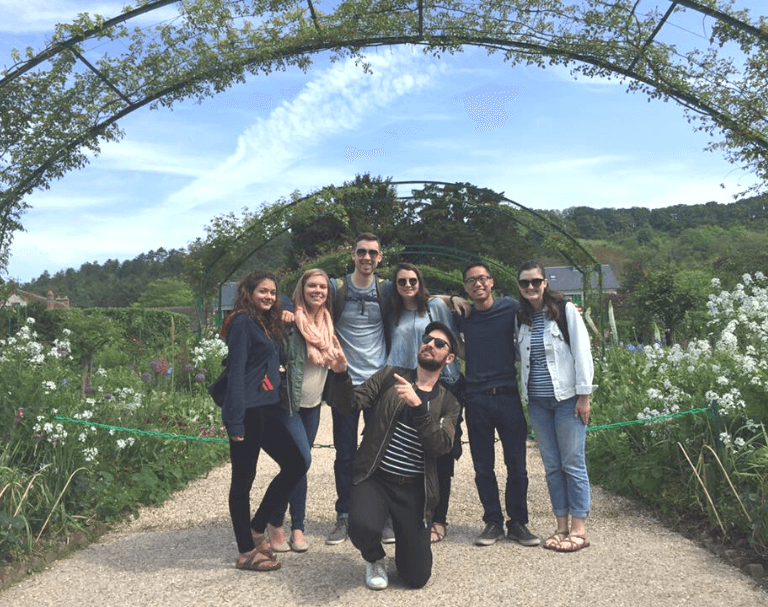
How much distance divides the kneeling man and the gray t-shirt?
1.37ft

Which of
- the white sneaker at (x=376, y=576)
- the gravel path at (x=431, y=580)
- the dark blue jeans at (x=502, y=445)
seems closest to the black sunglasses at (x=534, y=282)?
the dark blue jeans at (x=502, y=445)

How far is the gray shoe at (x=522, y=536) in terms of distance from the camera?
405 centimetres

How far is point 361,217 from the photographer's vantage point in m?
22.2

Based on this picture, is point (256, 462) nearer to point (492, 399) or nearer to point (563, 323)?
point (492, 399)

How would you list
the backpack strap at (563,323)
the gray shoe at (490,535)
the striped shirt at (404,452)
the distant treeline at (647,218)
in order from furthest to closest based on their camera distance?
the distant treeline at (647,218), the gray shoe at (490,535), the backpack strap at (563,323), the striped shirt at (404,452)

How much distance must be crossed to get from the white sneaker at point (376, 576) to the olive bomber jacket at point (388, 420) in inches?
12.0

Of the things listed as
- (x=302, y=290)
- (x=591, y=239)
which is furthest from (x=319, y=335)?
(x=591, y=239)

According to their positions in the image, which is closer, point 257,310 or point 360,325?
point 257,310

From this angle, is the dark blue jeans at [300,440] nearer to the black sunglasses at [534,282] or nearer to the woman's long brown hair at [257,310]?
the woman's long brown hair at [257,310]

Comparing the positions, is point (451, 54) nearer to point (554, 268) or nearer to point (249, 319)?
point (249, 319)

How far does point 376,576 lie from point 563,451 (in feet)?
3.93

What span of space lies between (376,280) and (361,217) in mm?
18268

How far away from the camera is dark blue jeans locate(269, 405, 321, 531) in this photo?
378cm

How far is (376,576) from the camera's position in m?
3.46
